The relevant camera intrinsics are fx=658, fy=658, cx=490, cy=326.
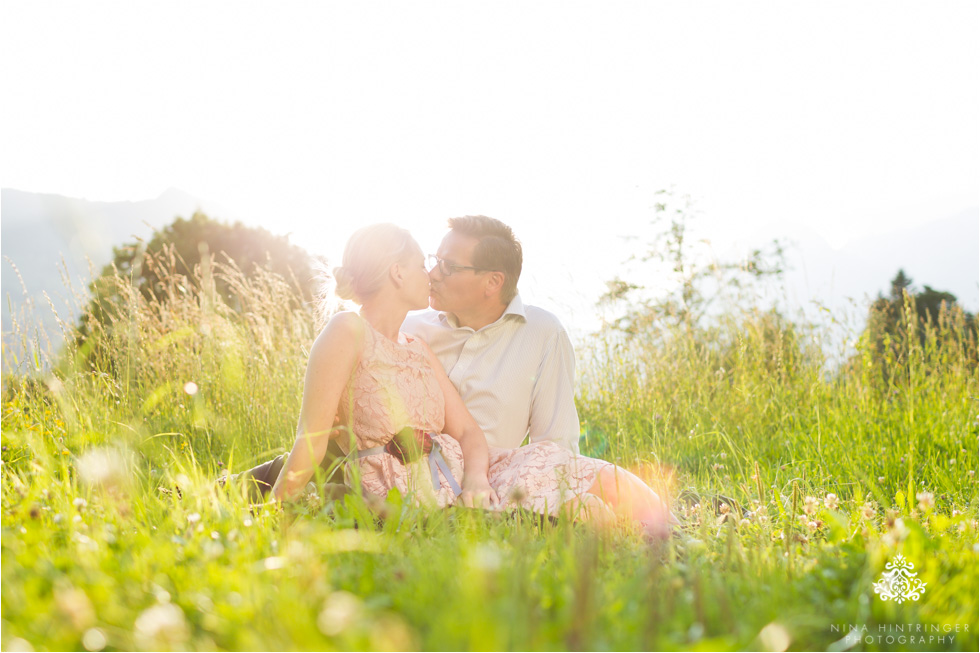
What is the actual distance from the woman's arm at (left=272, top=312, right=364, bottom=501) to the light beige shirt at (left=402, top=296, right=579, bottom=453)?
85 centimetres

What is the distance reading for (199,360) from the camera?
4.19 metres

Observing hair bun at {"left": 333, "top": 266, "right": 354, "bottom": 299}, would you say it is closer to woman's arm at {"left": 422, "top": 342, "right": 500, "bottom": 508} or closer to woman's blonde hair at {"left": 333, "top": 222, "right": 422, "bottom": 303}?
woman's blonde hair at {"left": 333, "top": 222, "right": 422, "bottom": 303}

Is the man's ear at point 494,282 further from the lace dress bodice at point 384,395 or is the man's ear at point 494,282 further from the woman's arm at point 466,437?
the lace dress bodice at point 384,395

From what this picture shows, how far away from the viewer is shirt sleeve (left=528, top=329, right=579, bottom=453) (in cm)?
312

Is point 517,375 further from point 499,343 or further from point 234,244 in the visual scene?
point 234,244

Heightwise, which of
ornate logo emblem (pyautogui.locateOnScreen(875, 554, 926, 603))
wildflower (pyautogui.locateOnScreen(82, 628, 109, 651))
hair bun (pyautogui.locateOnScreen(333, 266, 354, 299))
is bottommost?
ornate logo emblem (pyautogui.locateOnScreen(875, 554, 926, 603))

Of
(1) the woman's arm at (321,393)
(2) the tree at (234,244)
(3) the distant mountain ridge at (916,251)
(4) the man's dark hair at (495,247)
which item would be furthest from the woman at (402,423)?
(3) the distant mountain ridge at (916,251)

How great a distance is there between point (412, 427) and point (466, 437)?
298 millimetres

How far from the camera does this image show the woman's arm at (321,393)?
83.3 inches

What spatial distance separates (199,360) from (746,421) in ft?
11.3

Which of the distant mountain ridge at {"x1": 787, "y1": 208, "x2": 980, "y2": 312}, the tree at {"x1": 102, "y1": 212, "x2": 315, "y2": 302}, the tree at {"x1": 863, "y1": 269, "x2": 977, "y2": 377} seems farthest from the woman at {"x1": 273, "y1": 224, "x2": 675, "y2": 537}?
the distant mountain ridge at {"x1": 787, "y1": 208, "x2": 980, "y2": 312}

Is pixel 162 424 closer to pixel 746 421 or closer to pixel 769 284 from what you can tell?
pixel 746 421

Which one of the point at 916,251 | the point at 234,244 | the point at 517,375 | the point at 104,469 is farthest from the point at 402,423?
the point at 916,251

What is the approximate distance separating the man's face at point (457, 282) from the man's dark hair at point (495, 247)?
0.04 m
